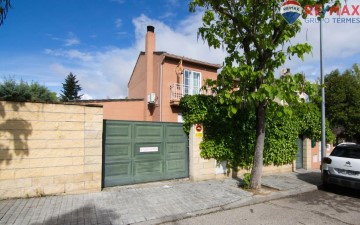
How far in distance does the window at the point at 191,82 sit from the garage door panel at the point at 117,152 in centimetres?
928

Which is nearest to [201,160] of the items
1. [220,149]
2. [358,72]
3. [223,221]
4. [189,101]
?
[220,149]

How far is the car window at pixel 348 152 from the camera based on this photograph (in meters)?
7.77

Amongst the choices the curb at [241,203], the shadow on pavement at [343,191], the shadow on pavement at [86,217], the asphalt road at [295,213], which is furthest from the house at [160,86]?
the shadow on pavement at [86,217]

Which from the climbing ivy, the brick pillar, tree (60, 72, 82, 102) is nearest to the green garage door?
the brick pillar

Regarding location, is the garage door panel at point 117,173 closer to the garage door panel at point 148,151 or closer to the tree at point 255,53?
the garage door panel at point 148,151

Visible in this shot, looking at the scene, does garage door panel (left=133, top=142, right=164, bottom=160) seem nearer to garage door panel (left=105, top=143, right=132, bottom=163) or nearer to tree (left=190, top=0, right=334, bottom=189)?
garage door panel (left=105, top=143, right=132, bottom=163)

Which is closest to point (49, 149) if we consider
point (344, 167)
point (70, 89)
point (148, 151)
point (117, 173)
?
point (117, 173)

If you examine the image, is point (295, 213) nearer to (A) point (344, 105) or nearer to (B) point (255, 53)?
(B) point (255, 53)

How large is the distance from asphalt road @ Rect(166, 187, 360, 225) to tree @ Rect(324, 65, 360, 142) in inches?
529

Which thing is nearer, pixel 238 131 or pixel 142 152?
pixel 142 152

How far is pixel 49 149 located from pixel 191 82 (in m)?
11.6

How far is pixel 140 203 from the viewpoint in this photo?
6008 mm

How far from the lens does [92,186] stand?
677 cm

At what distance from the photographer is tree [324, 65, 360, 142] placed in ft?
60.9
